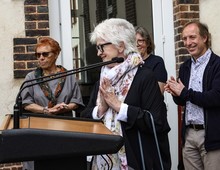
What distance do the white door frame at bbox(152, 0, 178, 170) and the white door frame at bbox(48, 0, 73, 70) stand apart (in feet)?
3.58

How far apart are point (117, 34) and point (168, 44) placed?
2974mm

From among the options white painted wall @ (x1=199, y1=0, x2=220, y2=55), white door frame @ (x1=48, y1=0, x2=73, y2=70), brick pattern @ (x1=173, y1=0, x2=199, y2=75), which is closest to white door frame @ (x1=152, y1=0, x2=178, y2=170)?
brick pattern @ (x1=173, y1=0, x2=199, y2=75)

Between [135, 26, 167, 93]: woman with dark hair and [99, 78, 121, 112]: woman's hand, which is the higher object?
[135, 26, 167, 93]: woman with dark hair

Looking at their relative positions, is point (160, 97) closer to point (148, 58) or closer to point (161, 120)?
point (161, 120)

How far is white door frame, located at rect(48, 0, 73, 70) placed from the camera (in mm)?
5852

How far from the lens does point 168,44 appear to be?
6176 mm

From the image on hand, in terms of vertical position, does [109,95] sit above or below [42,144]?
above

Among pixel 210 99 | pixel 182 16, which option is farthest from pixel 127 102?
pixel 182 16

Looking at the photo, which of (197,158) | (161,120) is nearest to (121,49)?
(161,120)

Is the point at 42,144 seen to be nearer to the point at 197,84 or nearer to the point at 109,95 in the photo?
the point at 109,95

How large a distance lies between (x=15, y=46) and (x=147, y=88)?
2685 millimetres

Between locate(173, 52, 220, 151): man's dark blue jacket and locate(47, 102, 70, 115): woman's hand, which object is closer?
locate(173, 52, 220, 151): man's dark blue jacket

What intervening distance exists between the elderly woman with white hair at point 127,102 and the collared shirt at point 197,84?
1.16 meters

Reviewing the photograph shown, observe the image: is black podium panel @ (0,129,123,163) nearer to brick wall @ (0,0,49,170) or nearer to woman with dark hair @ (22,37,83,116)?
woman with dark hair @ (22,37,83,116)
